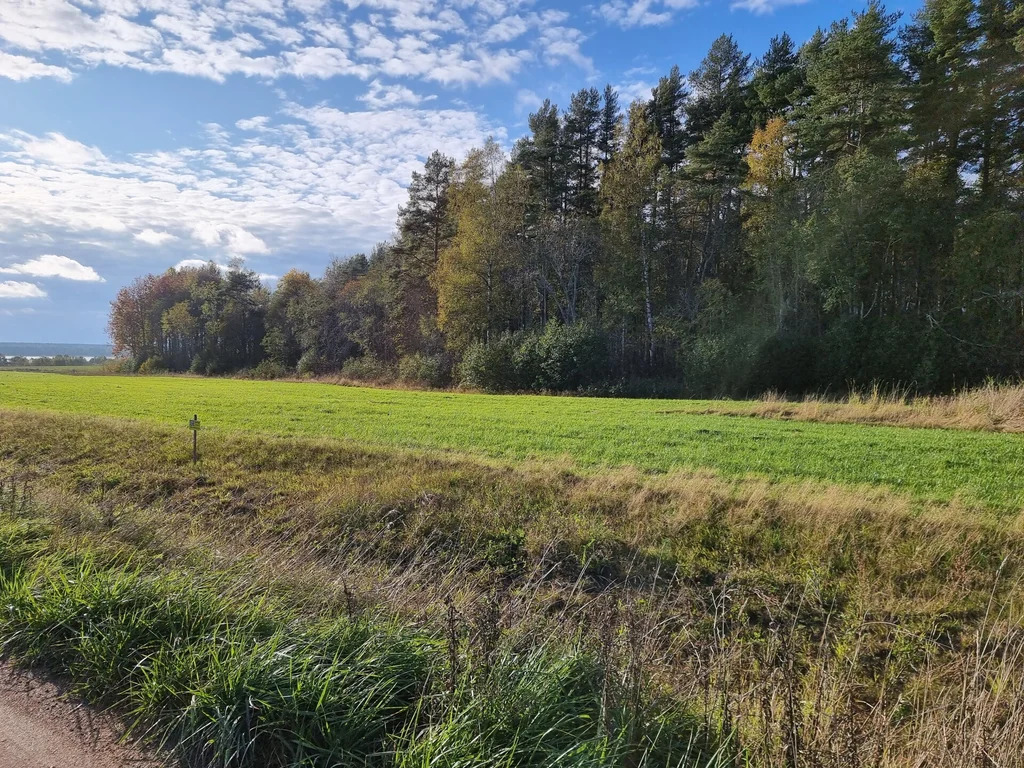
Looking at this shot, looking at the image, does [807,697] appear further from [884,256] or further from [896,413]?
[884,256]

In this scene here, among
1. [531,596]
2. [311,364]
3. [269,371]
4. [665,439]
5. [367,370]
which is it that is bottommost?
[531,596]

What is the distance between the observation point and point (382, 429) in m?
17.0

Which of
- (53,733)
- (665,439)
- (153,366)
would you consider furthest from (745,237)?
(153,366)

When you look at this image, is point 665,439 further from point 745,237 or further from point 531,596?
point 745,237

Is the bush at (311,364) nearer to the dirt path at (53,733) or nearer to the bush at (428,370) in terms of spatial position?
the bush at (428,370)

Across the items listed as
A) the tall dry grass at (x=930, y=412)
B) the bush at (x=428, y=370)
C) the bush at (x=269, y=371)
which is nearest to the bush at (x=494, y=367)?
the bush at (x=428, y=370)

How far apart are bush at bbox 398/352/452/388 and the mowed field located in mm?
18063

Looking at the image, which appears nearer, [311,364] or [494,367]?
[494,367]

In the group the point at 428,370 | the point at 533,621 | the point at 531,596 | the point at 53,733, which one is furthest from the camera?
the point at 428,370

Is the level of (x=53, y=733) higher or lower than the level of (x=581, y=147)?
lower

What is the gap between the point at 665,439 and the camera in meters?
14.6

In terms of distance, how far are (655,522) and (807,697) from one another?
4.29 meters

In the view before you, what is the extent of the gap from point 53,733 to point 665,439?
525 inches

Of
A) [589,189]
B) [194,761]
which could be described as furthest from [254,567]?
[589,189]
